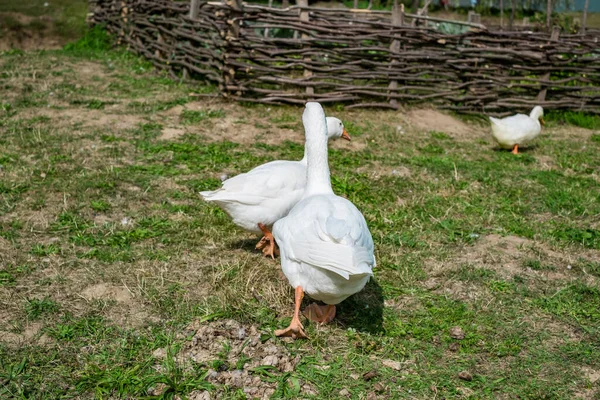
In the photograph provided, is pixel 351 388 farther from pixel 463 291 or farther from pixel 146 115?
pixel 146 115

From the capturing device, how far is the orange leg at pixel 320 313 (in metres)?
3.85

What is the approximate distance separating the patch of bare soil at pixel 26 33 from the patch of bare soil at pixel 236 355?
45.0 ft

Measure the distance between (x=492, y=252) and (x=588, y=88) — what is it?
22.5ft

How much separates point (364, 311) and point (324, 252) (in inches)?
35.7

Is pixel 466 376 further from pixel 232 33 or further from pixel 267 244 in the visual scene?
pixel 232 33

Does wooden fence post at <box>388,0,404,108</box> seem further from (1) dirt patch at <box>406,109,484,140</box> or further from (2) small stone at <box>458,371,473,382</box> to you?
(2) small stone at <box>458,371,473,382</box>

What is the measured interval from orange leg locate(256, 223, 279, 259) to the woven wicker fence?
4637 mm

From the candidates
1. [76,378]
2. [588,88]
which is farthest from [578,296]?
[588,88]

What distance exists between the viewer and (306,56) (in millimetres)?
9289

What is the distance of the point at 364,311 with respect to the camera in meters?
4.04

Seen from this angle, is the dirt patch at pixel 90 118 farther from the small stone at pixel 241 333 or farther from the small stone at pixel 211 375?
the small stone at pixel 211 375

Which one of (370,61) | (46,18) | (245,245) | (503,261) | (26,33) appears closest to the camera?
(503,261)

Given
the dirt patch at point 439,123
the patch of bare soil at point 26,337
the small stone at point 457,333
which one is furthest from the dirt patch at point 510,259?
the dirt patch at point 439,123

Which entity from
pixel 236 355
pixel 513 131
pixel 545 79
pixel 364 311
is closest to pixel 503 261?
pixel 364 311
